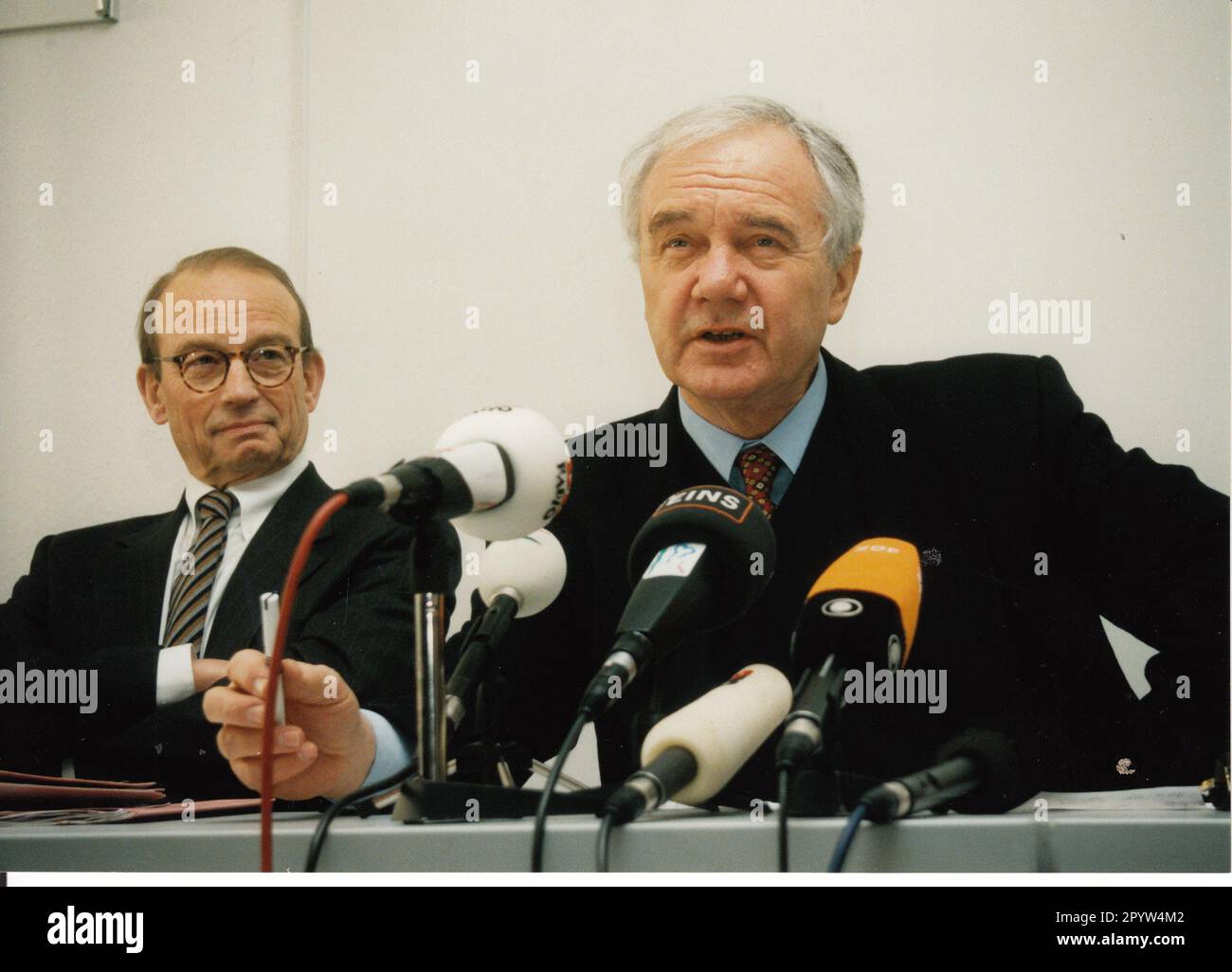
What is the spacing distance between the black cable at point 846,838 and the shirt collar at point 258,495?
0.94 m

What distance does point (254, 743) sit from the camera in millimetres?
982

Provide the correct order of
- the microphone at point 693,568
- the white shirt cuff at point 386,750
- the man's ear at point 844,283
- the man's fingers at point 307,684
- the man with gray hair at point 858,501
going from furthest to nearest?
the man's ear at point 844,283, the man with gray hair at point 858,501, the white shirt cuff at point 386,750, the man's fingers at point 307,684, the microphone at point 693,568

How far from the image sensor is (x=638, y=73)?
1.44 metres

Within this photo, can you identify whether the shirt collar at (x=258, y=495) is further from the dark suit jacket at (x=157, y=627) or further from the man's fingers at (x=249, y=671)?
the man's fingers at (x=249, y=671)

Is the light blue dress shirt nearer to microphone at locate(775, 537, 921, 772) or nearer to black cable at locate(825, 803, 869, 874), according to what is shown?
microphone at locate(775, 537, 921, 772)

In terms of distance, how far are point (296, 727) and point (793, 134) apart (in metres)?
0.94

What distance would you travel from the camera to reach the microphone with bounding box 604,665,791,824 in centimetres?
77

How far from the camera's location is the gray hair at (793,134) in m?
1.41

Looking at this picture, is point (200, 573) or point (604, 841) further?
point (200, 573)

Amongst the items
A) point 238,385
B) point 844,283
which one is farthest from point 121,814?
point 844,283

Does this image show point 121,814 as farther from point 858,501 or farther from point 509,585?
point 858,501

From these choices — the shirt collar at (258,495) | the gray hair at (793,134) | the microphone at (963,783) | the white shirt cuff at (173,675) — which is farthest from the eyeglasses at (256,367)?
the microphone at (963,783)

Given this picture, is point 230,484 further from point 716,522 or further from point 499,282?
point 716,522
